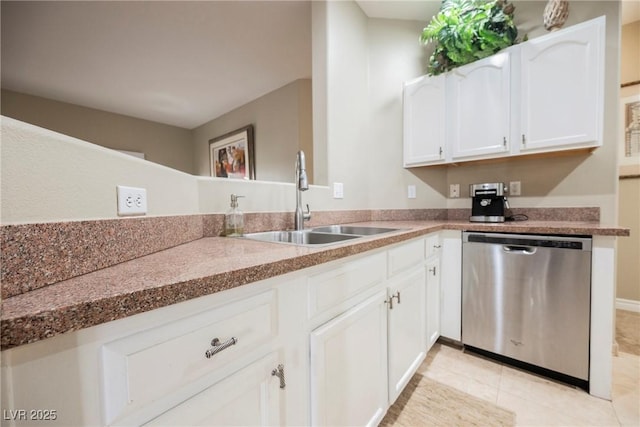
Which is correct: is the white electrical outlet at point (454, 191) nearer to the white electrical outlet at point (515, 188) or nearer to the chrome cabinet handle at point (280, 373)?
the white electrical outlet at point (515, 188)

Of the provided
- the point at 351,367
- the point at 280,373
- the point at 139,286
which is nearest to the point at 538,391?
the point at 351,367

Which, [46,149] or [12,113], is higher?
[12,113]

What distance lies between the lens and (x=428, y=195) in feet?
7.85

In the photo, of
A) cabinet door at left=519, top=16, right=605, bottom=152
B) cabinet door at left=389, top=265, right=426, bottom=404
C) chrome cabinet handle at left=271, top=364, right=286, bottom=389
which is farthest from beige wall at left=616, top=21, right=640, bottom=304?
chrome cabinet handle at left=271, top=364, right=286, bottom=389

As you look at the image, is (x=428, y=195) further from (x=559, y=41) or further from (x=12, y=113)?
(x=12, y=113)

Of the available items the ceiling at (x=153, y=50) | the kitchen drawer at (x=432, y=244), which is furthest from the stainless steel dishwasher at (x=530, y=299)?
the ceiling at (x=153, y=50)

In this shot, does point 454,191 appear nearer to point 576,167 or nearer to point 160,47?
point 576,167

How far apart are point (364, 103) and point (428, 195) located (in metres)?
0.98

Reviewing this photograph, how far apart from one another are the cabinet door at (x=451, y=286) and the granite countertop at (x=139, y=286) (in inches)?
49.1

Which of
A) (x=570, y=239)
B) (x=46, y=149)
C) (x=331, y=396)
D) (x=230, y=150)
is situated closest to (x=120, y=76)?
(x=230, y=150)

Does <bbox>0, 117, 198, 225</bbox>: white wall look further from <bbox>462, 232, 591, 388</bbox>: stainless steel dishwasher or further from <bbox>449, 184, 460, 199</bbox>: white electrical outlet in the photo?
<bbox>449, 184, 460, 199</bbox>: white electrical outlet

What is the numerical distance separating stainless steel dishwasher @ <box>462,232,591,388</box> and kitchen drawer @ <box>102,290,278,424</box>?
1572 mm

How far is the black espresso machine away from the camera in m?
1.87

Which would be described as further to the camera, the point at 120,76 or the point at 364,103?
the point at 120,76
